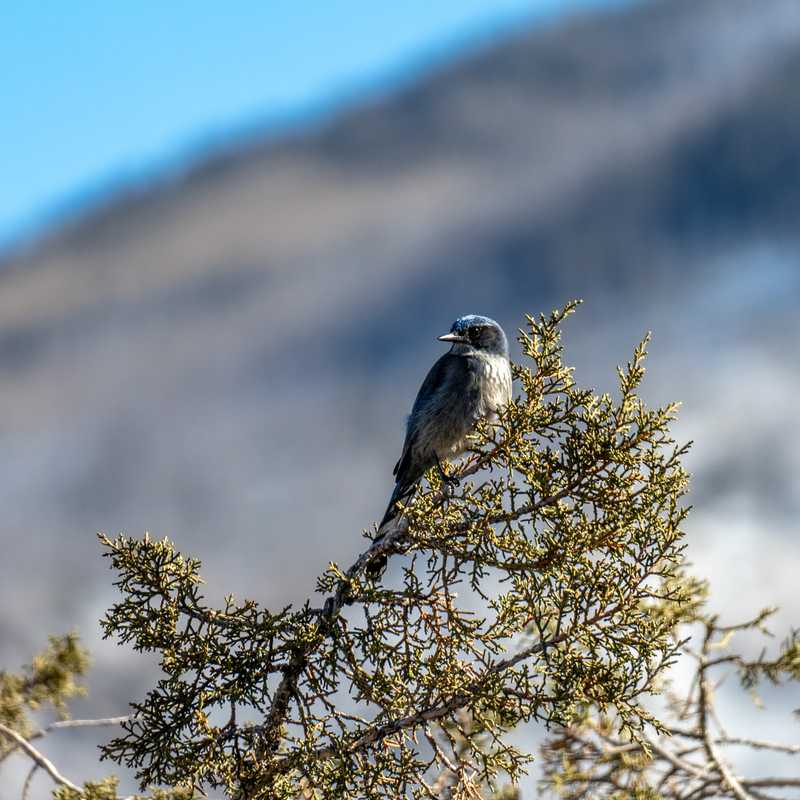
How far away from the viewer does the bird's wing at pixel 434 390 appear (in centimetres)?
643

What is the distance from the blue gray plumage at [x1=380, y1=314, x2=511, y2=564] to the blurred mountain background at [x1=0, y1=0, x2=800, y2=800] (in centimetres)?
1841

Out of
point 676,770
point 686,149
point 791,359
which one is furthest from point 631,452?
point 686,149

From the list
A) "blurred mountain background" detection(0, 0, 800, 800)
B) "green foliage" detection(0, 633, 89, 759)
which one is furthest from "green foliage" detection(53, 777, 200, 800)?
"blurred mountain background" detection(0, 0, 800, 800)

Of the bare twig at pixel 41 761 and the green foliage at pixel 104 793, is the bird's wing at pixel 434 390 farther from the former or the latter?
the bare twig at pixel 41 761

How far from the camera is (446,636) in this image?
15.1 feet

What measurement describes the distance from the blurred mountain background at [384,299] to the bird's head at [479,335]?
60.4ft

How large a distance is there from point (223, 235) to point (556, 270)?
2256 centimetres

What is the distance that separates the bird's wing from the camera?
6.43 m

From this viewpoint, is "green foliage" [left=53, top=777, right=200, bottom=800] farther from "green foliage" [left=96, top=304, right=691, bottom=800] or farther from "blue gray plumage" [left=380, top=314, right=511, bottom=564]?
"blue gray plumage" [left=380, top=314, right=511, bottom=564]

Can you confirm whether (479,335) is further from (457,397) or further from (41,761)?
(41,761)

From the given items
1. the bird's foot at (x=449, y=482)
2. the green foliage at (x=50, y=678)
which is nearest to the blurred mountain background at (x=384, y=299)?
the green foliage at (x=50, y=678)

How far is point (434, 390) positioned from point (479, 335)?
1.38ft

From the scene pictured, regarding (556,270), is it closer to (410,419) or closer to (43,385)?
(43,385)

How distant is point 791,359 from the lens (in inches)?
1642
